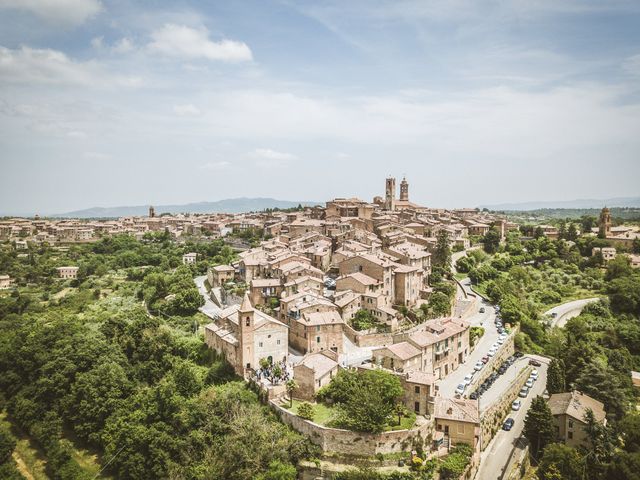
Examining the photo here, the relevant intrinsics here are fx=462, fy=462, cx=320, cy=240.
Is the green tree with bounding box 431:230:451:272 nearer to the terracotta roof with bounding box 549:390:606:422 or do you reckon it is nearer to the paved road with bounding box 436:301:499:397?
the paved road with bounding box 436:301:499:397

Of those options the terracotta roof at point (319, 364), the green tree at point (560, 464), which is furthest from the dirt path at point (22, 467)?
the green tree at point (560, 464)

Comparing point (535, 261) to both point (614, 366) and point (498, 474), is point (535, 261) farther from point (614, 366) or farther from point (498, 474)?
point (498, 474)

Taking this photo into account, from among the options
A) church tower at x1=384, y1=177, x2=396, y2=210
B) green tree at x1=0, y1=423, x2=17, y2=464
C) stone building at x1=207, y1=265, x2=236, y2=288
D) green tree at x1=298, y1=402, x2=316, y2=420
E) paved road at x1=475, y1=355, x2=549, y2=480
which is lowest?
green tree at x1=0, y1=423, x2=17, y2=464

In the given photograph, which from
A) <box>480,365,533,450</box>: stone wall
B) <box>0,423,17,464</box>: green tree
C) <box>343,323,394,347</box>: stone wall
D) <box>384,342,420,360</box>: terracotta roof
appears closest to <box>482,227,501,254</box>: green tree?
<box>480,365,533,450</box>: stone wall

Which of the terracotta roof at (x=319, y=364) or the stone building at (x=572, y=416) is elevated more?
the terracotta roof at (x=319, y=364)

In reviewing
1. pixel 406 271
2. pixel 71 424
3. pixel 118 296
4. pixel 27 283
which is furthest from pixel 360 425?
pixel 27 283

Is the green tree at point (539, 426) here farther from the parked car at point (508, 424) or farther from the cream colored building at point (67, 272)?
the cream colored building at point (67, 272)
